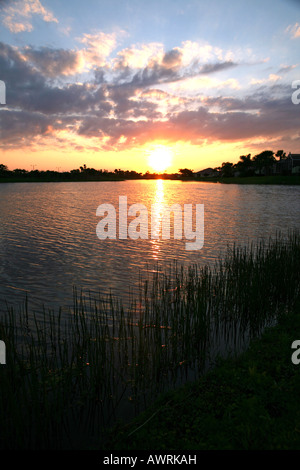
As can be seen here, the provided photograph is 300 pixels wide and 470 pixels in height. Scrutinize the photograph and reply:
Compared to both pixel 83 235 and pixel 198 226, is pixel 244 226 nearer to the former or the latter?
pixel 198 226

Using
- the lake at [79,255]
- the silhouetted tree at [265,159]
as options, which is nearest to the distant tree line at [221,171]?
the silhouetted tree at [265,159]

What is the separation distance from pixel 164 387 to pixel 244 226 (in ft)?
66.7

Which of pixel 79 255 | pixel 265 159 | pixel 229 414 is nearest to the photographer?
pixel 229 414

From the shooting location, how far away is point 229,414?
418 centimetres

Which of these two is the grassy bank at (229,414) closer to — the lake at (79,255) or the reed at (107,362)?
the reed at (107,362)

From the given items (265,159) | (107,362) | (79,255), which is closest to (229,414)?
(107,362)

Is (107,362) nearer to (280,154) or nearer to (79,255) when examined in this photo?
(79,255)

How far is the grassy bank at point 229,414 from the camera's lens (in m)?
3.76

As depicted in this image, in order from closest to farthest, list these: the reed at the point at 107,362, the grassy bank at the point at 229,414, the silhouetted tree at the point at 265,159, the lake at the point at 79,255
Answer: the grassy bank at the point at 229,414
the reed at the point at 107,362
the lake at the point at 79,255
the silhouetted tree at the point at 265,159

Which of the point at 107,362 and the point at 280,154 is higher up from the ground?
the point at 280,154

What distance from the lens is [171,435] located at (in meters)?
3.94

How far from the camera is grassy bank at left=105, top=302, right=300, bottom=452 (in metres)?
3.76

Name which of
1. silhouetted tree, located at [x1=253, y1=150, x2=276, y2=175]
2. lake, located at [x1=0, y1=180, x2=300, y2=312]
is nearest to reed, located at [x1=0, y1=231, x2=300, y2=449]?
lake, located at [x1=0, y1=180, x2=300, y2=312]
